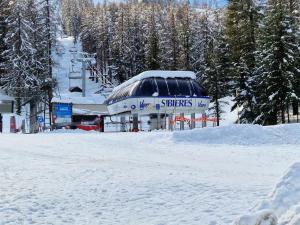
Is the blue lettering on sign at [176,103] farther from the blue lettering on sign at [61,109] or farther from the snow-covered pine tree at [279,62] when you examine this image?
the blue lettering on sign at [61,109]

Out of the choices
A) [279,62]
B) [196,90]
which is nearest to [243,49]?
[279,62]

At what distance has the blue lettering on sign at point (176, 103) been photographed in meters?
34.8

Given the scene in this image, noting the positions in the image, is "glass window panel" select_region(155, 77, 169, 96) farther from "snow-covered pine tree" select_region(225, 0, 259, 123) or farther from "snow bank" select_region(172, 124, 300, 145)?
"snow bank" select_region(172, 124, 300, 145)

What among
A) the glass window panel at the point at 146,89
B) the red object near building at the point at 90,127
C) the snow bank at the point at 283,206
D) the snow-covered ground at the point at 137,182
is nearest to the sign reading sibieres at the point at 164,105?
the glass window panel at the point at 146,89

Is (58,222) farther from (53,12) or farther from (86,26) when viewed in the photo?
(86,26)

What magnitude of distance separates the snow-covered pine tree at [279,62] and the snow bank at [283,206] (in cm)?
2829

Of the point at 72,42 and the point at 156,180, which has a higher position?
the point at 72,42

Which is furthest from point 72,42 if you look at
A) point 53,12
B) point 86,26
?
point 53,12

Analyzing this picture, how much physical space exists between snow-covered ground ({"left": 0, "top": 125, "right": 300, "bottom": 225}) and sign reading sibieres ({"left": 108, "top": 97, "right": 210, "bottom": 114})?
18524mm

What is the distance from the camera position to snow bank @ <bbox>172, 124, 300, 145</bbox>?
56.9ft

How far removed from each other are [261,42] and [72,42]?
102551mm

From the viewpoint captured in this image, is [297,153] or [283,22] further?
[283,22]

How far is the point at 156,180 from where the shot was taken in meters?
8.76

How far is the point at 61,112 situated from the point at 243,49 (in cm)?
1721
